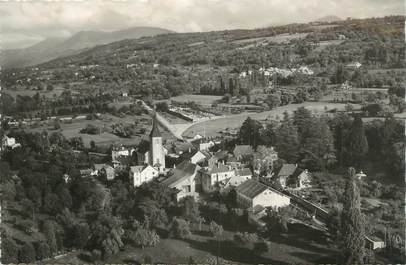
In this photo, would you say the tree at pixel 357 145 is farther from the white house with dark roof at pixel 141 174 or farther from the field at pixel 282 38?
the white house with dark roof at pixel 141 174

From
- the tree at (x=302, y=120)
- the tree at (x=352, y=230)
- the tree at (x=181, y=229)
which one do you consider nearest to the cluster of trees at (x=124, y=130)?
the tree at (x=181, y=229)

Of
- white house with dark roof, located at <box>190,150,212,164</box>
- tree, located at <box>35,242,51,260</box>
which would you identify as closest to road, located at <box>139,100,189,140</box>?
white house with dark roof, located at <box>190,150,212,164</box>

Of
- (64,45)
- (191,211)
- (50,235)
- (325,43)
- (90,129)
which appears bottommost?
(50,235)

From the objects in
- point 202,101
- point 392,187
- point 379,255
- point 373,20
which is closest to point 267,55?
point 202,101

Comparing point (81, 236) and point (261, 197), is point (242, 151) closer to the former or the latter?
point (261, 197)

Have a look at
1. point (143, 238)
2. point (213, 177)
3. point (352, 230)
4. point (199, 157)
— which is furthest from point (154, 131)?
point (352, 230)
